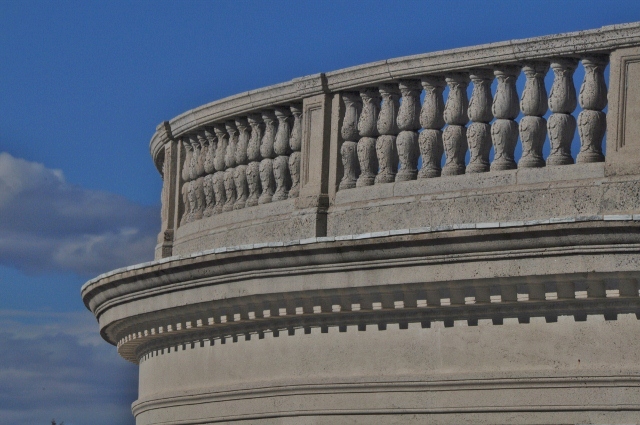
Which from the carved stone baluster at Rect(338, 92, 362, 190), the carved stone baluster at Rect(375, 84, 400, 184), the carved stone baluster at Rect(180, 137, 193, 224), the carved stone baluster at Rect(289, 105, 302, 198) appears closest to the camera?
the carved stone baluster at Rect(375, 84, 400, 184)

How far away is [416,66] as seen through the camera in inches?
441

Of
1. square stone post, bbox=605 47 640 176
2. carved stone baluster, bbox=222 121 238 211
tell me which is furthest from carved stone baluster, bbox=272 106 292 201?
square stone post, bbox=605 47 640 176

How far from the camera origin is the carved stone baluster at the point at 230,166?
1318 centimetres

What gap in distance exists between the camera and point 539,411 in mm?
10023

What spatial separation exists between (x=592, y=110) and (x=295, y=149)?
302 centimetres

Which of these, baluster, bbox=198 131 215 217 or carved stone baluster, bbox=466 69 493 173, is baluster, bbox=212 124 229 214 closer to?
baluster, bbox=198 131 215 217

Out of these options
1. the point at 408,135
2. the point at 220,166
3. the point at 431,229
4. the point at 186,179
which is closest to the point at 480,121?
the point at 408,135

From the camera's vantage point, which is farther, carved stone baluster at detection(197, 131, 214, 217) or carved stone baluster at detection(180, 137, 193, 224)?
carved stone baluster at detection(180, 137, 193, 224)

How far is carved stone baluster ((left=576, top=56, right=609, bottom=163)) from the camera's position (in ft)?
33.9

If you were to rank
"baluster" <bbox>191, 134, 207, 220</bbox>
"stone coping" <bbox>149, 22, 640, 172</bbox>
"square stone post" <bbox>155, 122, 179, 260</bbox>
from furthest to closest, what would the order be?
"square stone post" <bbox>155, 122, 179, 260</bbox> → "baluster" <bbox>191, 134, 207, 220</bbox> → "stone coping" <bbox>149, 22, 640, 172</bbox>

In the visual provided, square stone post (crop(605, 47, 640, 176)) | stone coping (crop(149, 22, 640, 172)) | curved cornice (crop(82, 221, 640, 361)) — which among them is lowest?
curved cornice (crop(82, 221, 640, 361))

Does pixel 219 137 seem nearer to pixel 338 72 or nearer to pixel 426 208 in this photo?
pixel 338 72

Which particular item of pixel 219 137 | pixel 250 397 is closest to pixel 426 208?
pixel 250 397

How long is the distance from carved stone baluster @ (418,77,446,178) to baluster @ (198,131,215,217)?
3005 mm
